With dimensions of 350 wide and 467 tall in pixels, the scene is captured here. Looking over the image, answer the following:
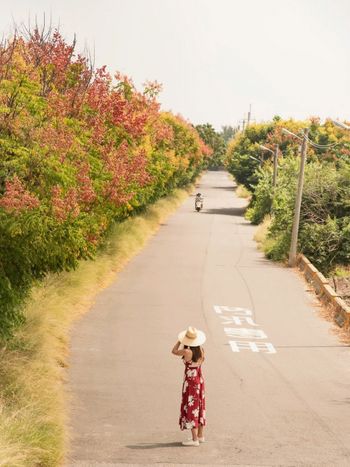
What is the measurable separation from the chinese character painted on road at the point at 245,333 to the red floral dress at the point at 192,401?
9.04 m

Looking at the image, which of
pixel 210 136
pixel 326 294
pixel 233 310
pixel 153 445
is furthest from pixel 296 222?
pixel 210 136

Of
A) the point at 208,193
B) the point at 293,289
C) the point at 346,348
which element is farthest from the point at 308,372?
the point at 208,193

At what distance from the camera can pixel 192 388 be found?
1141 centimetres

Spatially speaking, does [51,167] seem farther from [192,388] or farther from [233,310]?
[233,310]

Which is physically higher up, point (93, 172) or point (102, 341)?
point (93, 172)

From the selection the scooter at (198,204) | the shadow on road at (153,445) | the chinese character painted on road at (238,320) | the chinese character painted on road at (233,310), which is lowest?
the scooter at (198,204)

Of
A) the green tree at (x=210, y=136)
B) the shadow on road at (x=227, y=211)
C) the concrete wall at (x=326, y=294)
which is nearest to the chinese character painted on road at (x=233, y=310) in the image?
the concrete wall at (x=326, y=294)

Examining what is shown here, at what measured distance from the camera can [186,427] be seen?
37.3 ft

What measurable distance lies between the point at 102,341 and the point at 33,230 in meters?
6.42

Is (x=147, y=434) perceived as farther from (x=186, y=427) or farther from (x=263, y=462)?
(x=263, y=462)

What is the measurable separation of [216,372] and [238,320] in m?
5.88

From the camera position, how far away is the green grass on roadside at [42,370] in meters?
9.90

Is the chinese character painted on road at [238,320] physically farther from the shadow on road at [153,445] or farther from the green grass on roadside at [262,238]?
the green grass on roadside at [262,238]

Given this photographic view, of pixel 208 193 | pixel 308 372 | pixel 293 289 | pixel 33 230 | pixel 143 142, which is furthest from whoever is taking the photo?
pixel 208 193
